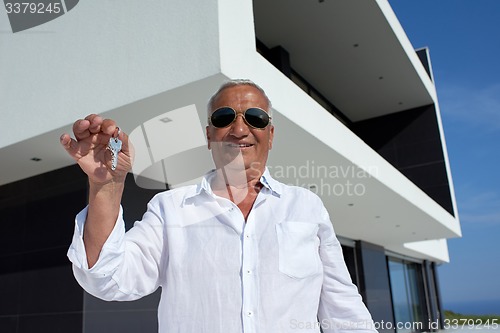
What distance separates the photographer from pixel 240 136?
1279 mm

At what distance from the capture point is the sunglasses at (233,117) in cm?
129

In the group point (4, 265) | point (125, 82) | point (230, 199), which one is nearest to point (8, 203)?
point (4, 265)

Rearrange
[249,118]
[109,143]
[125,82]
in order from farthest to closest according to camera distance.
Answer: [125,82]
[249,118]
[109,143]

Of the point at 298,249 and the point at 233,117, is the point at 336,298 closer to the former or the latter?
the point at 298,249

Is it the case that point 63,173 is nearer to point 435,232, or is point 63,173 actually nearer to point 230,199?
point 230,199

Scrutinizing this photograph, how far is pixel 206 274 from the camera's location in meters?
1.14

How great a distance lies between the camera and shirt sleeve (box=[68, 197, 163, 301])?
0.96m

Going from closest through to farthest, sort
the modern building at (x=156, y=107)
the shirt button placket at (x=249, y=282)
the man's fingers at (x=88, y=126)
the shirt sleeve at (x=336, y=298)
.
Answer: the man's fingers at (x=88, y=126)
the shirt button placket at (x=249, y=282)
the shirt sleeve at (x=336, y=298)
the modern building at (x=156, y=107)

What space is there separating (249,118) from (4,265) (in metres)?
5.94

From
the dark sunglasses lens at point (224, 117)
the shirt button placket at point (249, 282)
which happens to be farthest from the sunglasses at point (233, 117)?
the shirt button placket at point (249, 282)

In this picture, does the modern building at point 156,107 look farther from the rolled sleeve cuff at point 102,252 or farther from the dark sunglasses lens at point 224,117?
the rolled sleeve cuff at point 102,252

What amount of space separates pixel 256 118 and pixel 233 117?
0.07 meters

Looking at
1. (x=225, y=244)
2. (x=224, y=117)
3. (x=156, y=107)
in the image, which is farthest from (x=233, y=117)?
(x=156, y=107)

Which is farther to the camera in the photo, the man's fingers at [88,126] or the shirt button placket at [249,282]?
the shirt button placket at [249,282]
